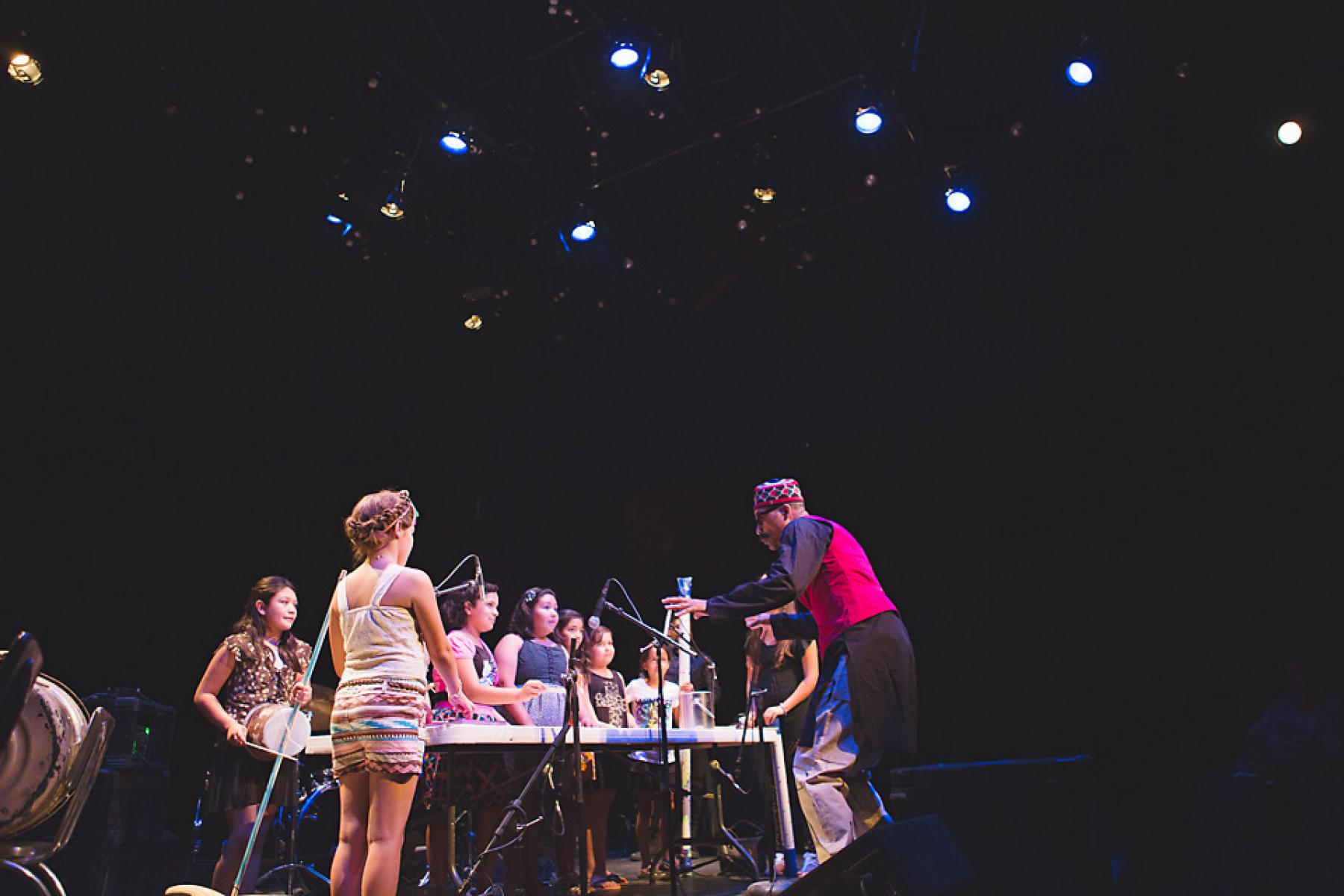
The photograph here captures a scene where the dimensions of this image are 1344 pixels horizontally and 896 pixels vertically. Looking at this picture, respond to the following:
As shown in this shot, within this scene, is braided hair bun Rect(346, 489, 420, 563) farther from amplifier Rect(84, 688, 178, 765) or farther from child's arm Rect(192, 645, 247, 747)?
amplifier Rect(84, 688, 178, 765)

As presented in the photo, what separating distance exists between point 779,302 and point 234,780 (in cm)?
528

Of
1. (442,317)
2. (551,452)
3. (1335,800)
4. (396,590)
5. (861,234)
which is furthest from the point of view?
(551,452)

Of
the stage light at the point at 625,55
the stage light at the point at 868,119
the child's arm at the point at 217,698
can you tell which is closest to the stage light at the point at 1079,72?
the stage light at the point at 868,119

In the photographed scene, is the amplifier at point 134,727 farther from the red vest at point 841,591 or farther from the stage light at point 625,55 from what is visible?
the stage light at point 625,55

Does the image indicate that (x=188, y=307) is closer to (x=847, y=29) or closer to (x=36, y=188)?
(x=36, y=188)

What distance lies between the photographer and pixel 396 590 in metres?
3.11

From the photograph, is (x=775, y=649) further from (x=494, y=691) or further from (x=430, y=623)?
(x=430, y=623)

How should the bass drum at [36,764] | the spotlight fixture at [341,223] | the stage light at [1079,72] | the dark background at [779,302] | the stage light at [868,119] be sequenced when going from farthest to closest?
the spotlight fixture at [341,223], the stage light at [868,119], the dark background at [779,302], the stage light at [1079,72], the bass drum at [36,764]

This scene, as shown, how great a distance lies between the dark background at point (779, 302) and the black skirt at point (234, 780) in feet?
7.93

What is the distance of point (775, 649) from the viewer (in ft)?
19.7

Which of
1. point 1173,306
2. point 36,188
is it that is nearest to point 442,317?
point 36,188

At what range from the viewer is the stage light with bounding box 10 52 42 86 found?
17.0ft

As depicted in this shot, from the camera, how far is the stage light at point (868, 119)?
6113 millimetres

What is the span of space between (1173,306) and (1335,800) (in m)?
3.27
